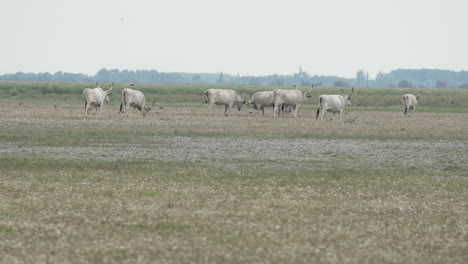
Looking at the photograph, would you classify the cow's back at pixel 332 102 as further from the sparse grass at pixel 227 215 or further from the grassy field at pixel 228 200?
the sparse grass at pixel 227 215

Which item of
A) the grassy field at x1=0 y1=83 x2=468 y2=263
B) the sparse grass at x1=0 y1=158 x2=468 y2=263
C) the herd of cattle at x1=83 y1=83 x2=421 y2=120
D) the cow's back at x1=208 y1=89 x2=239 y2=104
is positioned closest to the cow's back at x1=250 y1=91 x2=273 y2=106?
the herd of cattle at x1=83 y1=83 x2=421 y2=120

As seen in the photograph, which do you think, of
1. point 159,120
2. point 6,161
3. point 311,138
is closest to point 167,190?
point 6,161

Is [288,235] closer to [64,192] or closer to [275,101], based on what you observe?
[64,192]

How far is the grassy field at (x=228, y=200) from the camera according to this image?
12789mm

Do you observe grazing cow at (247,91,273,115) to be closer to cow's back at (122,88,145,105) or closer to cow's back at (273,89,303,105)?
cow's back at (273,89,303,105)

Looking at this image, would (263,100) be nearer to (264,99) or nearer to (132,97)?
(264,99)

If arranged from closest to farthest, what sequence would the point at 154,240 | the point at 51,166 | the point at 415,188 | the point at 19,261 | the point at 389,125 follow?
the point at 19,261
the point at 154,240
the point at 415,188
the point at 51,166
the point at 389,125

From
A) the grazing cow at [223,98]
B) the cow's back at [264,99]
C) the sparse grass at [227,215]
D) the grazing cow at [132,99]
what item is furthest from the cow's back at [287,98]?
the sparse grass at [227,215]

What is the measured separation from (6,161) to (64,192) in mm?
6553

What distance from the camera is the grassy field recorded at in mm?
12789

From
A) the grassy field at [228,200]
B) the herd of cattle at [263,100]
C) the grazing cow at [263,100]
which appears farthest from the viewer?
the grazing cow at [263,100]

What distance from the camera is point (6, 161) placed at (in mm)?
24141

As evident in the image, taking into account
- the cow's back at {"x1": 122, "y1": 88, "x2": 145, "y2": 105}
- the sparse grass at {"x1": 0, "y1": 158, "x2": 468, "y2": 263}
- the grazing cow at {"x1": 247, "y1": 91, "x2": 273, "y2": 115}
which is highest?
the sparse grass at {"x1": 0, "y1": 158, "x2": 468, "y2": 263}

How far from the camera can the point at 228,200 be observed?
1770 centimetres
